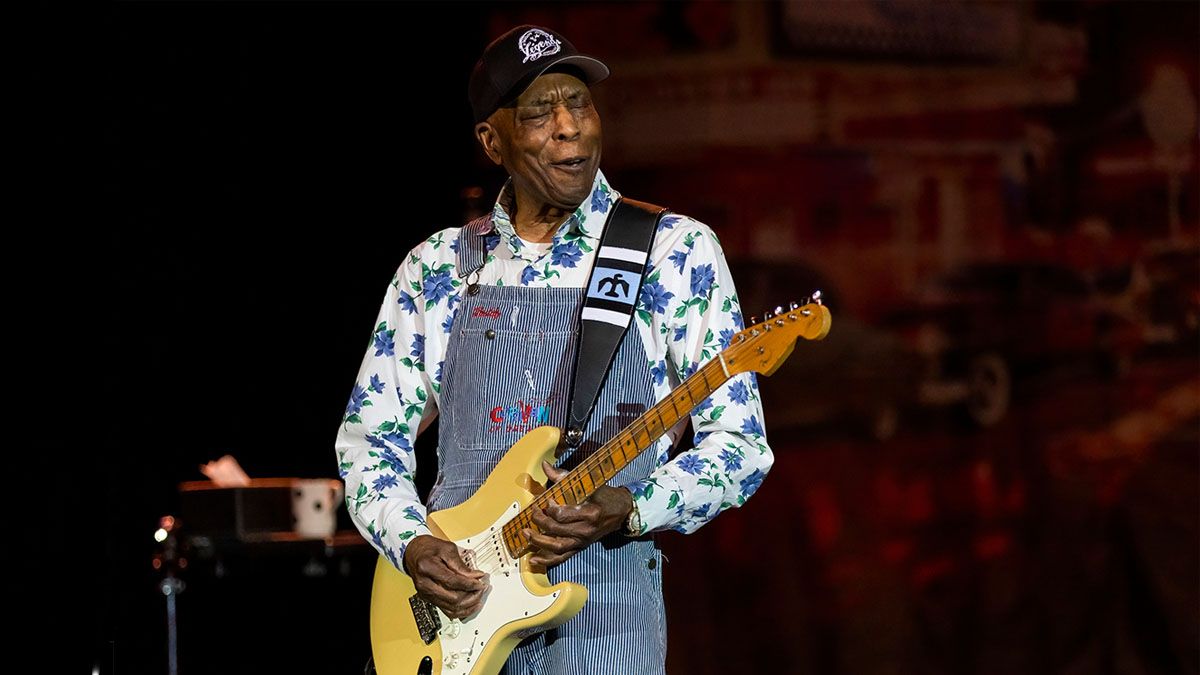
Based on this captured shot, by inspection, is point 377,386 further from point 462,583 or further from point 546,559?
point 546,559

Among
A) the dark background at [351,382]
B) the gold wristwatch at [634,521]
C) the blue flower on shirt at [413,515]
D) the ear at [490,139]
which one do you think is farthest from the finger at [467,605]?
the dark background at [351,382]

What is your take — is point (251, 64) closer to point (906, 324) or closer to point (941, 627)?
point (906, 324)

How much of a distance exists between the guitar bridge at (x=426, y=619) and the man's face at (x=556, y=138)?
899 mm

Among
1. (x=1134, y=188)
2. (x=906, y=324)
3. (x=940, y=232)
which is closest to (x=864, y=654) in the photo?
(x=906, y=324)

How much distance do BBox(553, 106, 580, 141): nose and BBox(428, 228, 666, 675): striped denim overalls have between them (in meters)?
0.33

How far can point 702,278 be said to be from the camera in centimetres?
306

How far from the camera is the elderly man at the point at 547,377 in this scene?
2.93 meters

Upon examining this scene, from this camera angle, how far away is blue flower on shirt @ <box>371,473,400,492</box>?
129 inches

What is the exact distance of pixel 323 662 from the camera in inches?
258

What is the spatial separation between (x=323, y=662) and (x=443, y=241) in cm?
364

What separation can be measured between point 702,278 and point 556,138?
17.7 inches

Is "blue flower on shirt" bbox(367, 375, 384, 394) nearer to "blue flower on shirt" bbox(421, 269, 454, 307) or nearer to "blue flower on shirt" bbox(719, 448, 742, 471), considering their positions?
"blue flower on shirt" bbox(421, 269, 454, 307)

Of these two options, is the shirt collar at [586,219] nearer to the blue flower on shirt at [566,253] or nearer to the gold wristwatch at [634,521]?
the blue flower on shirt at [566,253]

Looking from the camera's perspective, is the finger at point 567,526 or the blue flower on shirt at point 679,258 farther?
the blue flower on shirt at point 679,258
